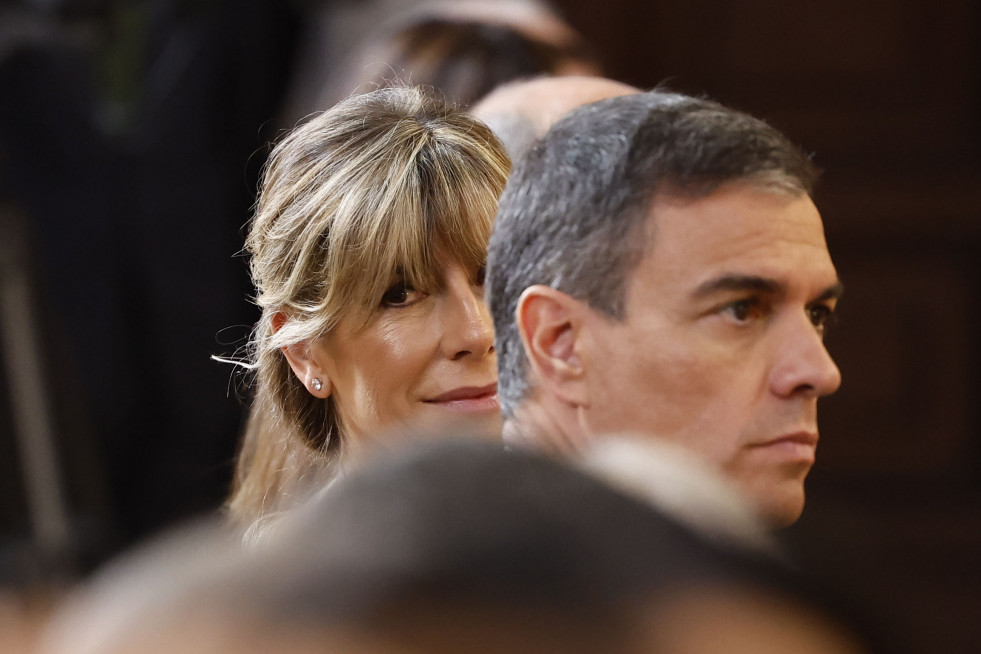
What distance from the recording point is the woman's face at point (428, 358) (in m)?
0.62

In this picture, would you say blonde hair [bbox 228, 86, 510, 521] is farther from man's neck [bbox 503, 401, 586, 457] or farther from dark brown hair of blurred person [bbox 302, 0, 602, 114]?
dark brown hair of blurred person [bbox 302, 0, 602, 114]

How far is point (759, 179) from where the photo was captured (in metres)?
0.57

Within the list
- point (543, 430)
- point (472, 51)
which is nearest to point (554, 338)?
point (543, 430)

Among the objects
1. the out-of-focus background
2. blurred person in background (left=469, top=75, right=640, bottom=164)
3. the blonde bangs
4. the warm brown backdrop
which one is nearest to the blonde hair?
the blonde bangs

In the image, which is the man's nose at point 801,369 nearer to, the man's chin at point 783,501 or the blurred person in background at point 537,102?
the man's chin at point 783,501

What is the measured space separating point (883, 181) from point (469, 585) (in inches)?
87.1

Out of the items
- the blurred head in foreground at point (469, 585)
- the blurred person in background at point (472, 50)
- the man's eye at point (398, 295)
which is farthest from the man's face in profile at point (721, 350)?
the blurred person in background at point (472, 50)

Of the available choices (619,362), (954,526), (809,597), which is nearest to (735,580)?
(809,597)

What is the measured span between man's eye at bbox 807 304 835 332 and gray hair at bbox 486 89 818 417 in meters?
0.05

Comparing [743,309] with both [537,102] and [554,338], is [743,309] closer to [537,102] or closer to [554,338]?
[554,338]

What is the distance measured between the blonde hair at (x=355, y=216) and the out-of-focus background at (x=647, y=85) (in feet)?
4.23

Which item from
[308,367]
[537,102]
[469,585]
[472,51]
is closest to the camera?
[469,585]

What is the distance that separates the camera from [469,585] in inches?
11.3

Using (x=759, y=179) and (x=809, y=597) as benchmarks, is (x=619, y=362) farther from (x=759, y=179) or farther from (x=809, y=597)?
(x=809, y=597)
